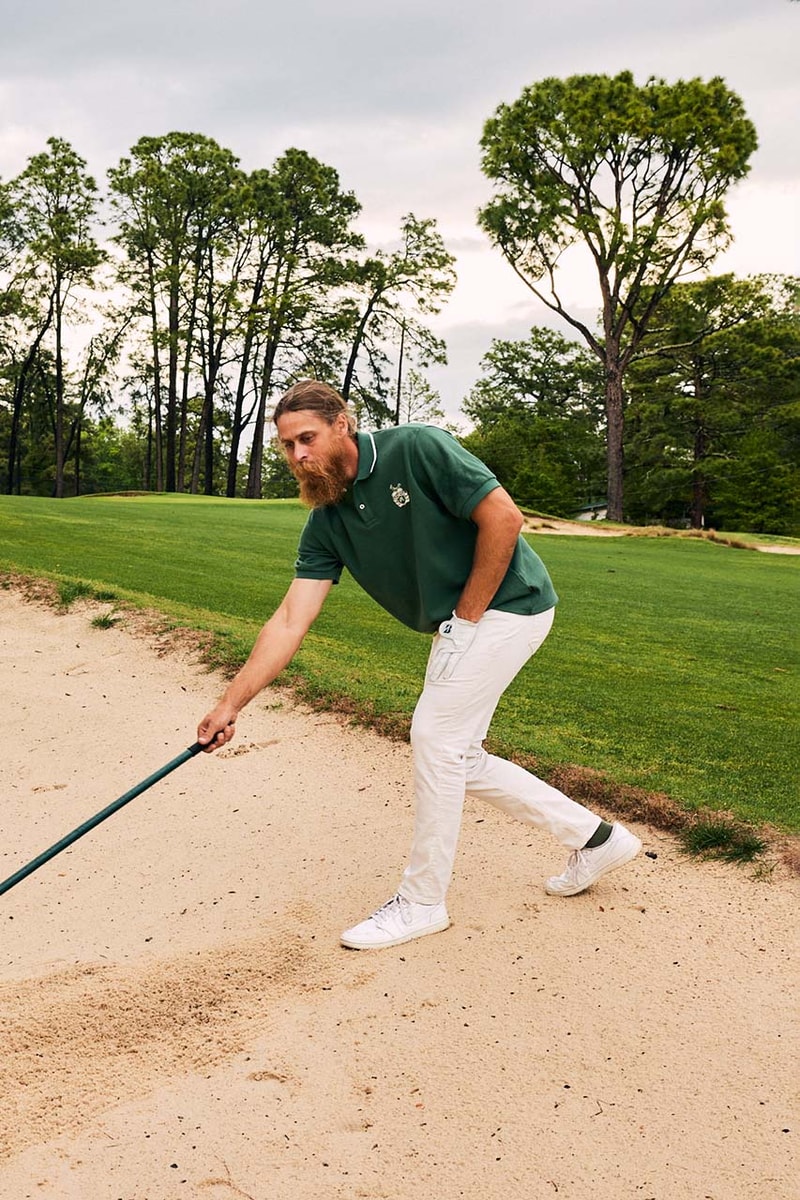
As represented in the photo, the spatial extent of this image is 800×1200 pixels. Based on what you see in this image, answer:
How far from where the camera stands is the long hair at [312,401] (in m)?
3.53

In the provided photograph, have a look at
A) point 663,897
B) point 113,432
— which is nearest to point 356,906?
point 663,897

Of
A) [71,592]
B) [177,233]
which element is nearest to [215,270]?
[177,233]

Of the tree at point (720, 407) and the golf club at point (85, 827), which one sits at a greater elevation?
the tree at point (720, 407)

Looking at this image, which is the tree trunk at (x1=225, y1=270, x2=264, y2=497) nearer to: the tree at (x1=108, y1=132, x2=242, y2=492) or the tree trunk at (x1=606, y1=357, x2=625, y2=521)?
the tree at (x1=108, y1=132, x2=242, y2=492)

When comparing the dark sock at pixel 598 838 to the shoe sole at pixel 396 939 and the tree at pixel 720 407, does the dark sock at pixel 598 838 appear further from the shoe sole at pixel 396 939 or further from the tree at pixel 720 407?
the tree at pixel 720 407

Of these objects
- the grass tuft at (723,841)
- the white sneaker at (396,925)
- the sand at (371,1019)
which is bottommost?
the sand at (371,1019)

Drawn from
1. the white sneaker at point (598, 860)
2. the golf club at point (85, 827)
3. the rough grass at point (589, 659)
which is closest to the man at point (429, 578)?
the golf club at point (85, 827)

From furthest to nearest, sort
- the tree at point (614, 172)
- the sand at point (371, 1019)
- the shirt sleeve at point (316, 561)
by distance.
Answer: the tree at point (614, 172), the shirt sleeve at point (316, 561), the sand at point (371, 1019)

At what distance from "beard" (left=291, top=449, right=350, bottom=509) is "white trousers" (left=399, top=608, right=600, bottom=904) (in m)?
0.64

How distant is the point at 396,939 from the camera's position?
3.80m

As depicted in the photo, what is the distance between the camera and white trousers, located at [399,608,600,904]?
3.57 m

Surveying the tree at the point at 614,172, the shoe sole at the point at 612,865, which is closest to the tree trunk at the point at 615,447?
the tree at the point at 614,172

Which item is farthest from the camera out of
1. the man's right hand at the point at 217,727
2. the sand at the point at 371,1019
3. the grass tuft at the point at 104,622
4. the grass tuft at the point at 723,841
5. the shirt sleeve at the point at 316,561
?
the grass tuft at the point at 104,622

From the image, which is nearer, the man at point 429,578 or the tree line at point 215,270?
the man at point 429,578
